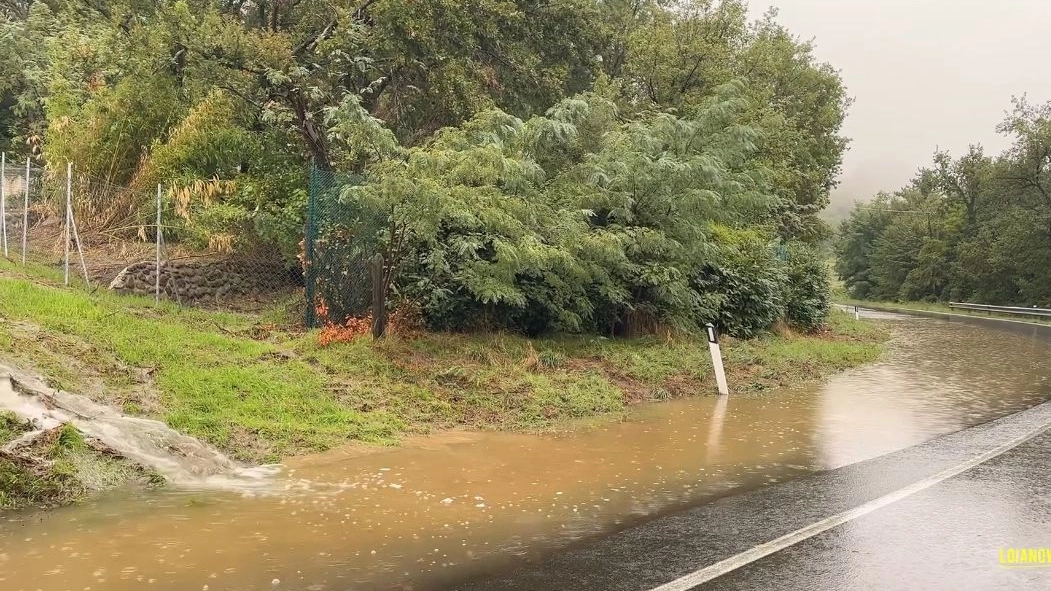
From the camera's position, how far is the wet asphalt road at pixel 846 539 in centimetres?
441

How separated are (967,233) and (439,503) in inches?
2432

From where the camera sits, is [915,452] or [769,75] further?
[769,75]

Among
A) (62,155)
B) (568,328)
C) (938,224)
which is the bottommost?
(568,328)

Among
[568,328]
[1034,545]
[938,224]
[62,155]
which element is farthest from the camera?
[938,224]

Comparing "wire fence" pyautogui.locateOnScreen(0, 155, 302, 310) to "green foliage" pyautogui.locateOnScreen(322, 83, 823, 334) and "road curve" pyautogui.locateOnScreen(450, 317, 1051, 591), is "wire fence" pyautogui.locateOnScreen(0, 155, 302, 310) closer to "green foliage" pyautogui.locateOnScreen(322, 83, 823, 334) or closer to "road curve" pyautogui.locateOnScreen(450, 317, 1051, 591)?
"green foliage" pyautogui.locateOnScreen(322, 83, 823, 334)

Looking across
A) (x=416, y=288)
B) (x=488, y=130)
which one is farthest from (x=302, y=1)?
(x=416, y=288)

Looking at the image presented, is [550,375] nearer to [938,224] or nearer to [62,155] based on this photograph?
[62,155]

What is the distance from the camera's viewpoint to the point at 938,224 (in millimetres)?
64312

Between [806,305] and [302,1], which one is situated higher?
[302,1]

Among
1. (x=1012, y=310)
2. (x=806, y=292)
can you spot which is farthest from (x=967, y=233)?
(x=806, y=292)

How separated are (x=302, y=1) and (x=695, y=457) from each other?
17.0m

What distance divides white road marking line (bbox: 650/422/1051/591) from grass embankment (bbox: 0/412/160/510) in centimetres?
429

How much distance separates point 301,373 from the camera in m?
8.82

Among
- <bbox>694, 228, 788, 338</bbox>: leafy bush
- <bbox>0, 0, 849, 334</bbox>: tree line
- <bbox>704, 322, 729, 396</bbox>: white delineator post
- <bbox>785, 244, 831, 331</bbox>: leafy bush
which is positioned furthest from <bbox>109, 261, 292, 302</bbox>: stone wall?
<bbox>785, 244, 831, 331</bbox>: leafy bush
